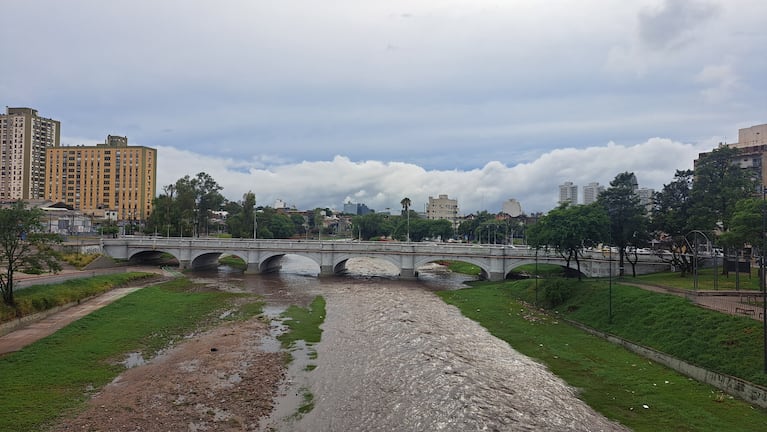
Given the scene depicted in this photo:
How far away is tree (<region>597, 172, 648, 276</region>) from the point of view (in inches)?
1962

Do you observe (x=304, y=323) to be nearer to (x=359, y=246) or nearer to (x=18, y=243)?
(x=18, y=243)

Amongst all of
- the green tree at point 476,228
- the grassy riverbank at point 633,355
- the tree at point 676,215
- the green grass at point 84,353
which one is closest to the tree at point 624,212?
the tree at point 676,215

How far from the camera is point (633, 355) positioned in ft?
86.0

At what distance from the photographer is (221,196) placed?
344 feet

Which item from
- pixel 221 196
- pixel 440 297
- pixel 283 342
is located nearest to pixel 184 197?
pixel 221 196

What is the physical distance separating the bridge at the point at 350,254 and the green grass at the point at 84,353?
27.5 meters

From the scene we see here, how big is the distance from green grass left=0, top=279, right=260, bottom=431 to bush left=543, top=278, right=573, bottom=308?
30.7 m

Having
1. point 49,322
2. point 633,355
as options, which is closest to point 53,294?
point 49,322

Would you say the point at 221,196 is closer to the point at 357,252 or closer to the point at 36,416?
the point at 357,252

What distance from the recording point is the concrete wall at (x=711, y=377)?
60.8 ft

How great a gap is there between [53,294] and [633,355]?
144 feet

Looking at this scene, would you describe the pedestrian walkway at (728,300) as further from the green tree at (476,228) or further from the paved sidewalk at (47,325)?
the green tree at (476,228)

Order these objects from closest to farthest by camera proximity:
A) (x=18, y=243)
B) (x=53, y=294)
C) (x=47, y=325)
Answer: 1. (x=47, y=325)
2. (x=18, y=243)
3. (x=53, y=294)

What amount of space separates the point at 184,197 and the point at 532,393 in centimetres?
9163
